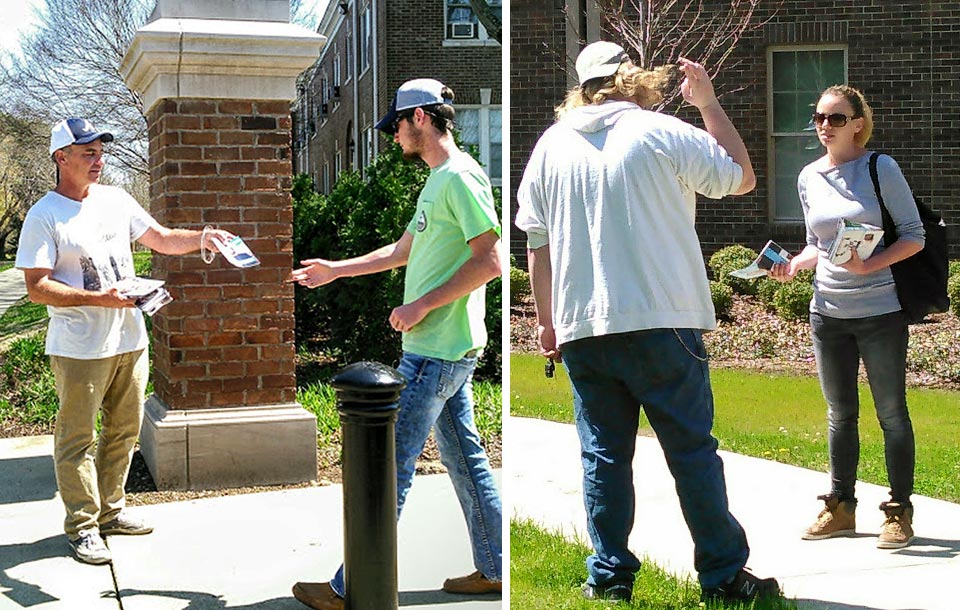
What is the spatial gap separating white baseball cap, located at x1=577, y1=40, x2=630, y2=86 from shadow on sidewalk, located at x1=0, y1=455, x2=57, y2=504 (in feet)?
13.3

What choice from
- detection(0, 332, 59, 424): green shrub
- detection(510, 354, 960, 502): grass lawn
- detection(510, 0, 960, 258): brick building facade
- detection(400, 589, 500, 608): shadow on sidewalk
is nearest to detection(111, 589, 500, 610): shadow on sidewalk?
detection(400, 589, 500, 608): shadow on sidewalk

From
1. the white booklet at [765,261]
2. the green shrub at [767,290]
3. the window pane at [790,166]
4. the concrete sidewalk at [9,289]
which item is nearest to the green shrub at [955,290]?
the green shrub at [767,290]

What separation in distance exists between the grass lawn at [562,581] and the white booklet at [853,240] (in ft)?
3.65

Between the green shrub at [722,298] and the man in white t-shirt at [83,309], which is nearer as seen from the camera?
the man in white t-shirt at [83,309]

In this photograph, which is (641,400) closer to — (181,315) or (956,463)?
(956,463)

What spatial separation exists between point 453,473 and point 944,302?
1.72 metres

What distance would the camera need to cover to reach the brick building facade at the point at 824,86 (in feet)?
15.7

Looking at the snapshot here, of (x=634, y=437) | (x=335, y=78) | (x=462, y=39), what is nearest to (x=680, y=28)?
(x=634, y=437)

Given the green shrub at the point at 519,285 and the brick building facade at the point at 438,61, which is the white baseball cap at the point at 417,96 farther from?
the brick building facade at the point at 438,61

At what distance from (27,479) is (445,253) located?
3.62 m

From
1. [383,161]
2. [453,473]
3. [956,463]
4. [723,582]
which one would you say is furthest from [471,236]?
[383,161]

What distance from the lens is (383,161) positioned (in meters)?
9.19

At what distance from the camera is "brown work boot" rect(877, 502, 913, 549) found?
3842 mm

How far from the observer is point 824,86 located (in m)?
5.32
